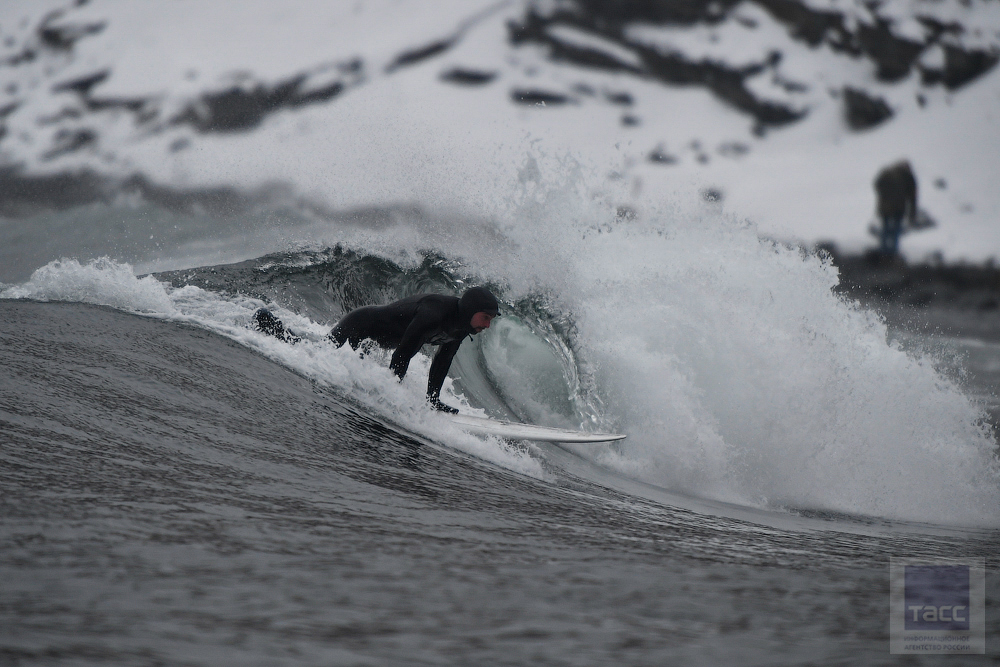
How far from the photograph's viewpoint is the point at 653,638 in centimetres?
193

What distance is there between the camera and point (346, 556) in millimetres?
2340

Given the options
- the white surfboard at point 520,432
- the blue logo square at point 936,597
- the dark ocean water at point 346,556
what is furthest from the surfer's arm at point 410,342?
the blue logo square at point 936,597

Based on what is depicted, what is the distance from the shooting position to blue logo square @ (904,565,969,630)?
7.27 ft

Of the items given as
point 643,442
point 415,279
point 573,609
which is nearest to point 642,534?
point 573,609

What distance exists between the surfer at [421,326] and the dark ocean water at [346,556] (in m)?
1.45

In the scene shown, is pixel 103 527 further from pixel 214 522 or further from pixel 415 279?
pixel 415 279

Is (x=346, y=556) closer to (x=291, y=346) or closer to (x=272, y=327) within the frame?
(x=291, y=346)

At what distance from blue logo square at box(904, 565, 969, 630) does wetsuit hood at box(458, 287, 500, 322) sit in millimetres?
3283

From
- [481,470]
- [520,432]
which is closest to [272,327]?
[520,432]

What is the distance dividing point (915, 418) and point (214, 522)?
31.5 feet

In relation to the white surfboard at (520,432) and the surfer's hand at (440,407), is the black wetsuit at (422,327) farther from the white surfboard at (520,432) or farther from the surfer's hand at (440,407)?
the white surfboard at (520,432)

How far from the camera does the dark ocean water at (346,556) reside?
1.77 meters

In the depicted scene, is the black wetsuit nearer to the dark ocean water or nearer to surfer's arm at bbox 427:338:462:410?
surfer's arm at bbox 427:338:462:410

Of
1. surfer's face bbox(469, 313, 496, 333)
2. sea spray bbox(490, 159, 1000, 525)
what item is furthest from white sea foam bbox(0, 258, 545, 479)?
sea spray bbox(490, 159, 1000, 525)
